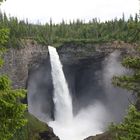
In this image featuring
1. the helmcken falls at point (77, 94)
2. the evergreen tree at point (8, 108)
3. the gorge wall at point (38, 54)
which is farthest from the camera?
the helmcken falls at point (77, 94)

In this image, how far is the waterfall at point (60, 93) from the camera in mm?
136000

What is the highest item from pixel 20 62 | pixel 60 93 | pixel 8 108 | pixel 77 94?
pixel 8 108

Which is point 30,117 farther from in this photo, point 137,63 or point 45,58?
point 137,63

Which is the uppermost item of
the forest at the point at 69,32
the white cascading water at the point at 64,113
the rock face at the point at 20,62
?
the forest at the point at 69,32

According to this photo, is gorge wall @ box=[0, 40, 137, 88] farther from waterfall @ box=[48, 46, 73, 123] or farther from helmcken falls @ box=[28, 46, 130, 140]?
waterfall @ box=[48, 46, 73, 123]

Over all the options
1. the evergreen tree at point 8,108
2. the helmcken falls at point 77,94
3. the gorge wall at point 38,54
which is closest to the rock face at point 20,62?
the gorge wall at point 38,54

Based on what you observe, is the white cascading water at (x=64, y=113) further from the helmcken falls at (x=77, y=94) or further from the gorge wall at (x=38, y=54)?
the gorge wall at (x=38, y=54)

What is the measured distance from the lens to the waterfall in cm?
13600

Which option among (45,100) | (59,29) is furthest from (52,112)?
(59,29)

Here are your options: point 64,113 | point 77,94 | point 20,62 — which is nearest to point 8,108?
point 20,62

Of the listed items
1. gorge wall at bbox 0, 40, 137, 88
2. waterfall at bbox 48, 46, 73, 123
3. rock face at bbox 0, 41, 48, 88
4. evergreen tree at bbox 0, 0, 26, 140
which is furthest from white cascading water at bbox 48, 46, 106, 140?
evergreen tree at bbox 0, 0, 26, 140

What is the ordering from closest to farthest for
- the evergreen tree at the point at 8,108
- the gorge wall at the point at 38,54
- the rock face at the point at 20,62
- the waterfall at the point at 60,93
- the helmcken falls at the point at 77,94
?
the evergreen tree at the point at 8,108 → the rock face at the point at 20,62 → the gorge wall at the point at 38,54 → the waterfall at the point at 60,93 → the helmcken falls at the point at 77,94

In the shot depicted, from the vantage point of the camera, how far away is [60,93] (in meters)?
137

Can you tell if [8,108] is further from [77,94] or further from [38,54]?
[77,94]
